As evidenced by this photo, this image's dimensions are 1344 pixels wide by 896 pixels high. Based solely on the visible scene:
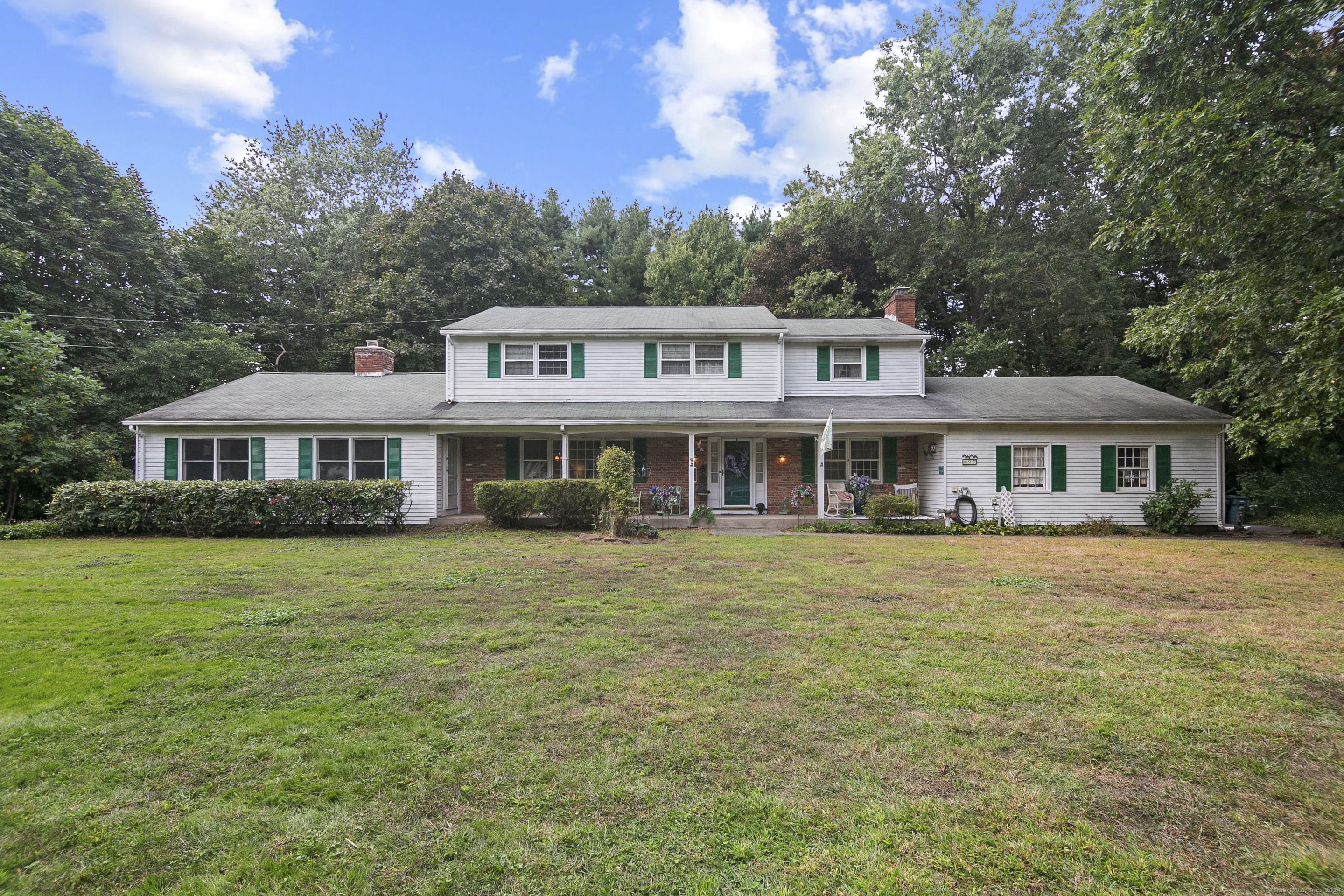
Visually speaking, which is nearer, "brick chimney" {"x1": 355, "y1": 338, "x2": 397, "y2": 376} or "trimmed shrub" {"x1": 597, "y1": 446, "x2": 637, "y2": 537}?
"trimmed shrub" {"x1": 597, "y1": 446, "x2": 637, "y2": 537}

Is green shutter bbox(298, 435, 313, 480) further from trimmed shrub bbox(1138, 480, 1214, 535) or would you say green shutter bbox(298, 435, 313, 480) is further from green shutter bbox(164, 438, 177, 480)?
trimmed shrub bbox(1138, 480, 1214, 535)

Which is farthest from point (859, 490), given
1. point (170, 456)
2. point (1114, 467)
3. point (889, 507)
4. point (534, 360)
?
point (170, 456)

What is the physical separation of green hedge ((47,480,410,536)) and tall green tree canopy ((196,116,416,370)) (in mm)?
13788

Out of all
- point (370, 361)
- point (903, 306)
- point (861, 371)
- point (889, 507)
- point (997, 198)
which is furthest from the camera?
point (997, 198)

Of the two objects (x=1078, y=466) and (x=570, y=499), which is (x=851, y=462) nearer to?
(x=1078, y=466)

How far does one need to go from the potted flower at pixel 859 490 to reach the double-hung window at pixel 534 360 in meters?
8.27

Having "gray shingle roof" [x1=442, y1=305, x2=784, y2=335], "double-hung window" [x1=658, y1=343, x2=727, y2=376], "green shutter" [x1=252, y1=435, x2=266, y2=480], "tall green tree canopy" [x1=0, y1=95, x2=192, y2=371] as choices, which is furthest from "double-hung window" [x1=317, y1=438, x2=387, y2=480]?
"tall green tree canopy" [x1=0, y1=95, x2=192, y2=371]

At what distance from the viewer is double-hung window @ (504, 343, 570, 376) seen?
52.5 ft

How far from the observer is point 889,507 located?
13500 mm

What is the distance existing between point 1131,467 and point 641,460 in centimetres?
1254

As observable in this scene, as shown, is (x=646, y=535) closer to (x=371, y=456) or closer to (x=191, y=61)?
(x=371, y=456)

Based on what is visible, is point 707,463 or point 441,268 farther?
point 441,268

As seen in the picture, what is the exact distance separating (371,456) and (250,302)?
17.5 m

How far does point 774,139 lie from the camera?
2488 cm
